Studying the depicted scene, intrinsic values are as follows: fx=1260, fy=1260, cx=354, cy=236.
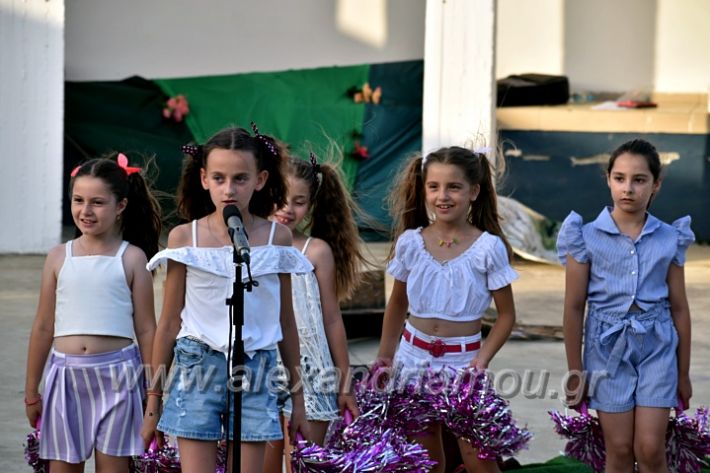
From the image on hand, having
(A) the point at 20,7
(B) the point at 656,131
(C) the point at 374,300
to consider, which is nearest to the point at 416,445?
(C) the point at 374,300

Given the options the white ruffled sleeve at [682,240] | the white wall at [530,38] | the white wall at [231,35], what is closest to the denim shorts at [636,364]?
the white ruffled sleeve at [682,240]

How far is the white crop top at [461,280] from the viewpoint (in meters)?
4.41

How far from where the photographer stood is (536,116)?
1208cm

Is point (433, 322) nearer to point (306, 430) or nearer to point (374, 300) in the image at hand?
point (306, 430)

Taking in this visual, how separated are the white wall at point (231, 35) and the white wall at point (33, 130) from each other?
1.55 metres

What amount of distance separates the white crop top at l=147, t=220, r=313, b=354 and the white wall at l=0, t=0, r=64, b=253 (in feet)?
23.9

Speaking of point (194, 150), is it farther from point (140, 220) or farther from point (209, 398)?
point (209, 398)

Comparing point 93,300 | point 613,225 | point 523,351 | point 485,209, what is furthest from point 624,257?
point 523,351

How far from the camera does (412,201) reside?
4809 mm

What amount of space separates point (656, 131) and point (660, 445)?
26.1 feet

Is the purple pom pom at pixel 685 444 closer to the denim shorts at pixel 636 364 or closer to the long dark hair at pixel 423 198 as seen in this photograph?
the denim shorts at pixel 636 364

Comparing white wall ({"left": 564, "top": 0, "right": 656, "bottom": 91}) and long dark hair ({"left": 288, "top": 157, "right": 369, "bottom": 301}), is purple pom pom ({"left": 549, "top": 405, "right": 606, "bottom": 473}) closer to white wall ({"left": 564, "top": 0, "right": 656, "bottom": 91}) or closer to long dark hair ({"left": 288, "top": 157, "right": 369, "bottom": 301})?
long dark hair ({"left": 288, "top": 157, "right": 369, "bottom": 301})

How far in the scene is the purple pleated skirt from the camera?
13.3ft

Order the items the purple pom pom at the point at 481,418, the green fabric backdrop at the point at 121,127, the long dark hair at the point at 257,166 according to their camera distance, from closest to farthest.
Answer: the long dark hair at the point at 257,166 → the purple pom pom at the point at 481,418 → the green fabric backdrop at the point at 121,127
